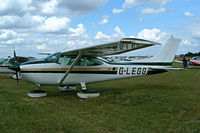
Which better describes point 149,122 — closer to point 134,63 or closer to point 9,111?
point 9,111

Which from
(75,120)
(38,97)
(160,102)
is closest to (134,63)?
(160,102)

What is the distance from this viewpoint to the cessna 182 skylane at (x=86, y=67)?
691 centimetres

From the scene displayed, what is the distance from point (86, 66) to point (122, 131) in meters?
4.45

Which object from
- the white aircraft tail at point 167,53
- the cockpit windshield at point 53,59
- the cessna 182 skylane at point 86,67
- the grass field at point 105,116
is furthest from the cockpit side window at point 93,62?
the white aircraft tail at point 167,53

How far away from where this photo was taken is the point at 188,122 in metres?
4.15

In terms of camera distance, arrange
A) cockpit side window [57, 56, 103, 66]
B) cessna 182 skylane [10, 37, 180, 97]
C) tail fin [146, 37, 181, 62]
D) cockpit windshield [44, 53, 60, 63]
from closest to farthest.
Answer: cessna 182 skylane [10, 37, 180, 97] < cockpit windshield [44, 53, 60, 63] < cockpit side window [57, 56, 103, 66] < tail fin [146, 37, 181, 62]

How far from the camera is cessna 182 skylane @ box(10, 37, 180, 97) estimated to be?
691 centimetres

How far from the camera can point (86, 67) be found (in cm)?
778

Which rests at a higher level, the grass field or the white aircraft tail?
the white aircraft tail

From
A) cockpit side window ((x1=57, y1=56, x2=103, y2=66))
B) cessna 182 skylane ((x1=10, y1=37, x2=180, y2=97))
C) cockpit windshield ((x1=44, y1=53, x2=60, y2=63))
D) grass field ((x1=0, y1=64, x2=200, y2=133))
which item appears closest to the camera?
grass field ((x1=0, y1=64, x2=200, y2=133))

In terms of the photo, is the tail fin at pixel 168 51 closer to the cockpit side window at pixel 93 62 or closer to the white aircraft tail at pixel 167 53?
the white aircraft tail at pixel 167 53

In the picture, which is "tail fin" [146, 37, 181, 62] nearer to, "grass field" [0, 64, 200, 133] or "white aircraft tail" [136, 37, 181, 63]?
"white aircraft tail" [136, 37, 181, 63]

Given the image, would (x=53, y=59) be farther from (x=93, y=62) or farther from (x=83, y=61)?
(x=93, y=62)

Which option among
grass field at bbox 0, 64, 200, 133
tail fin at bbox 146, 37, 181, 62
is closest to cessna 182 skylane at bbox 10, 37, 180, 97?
tail fin at bbox 146, 37, 181, 62
